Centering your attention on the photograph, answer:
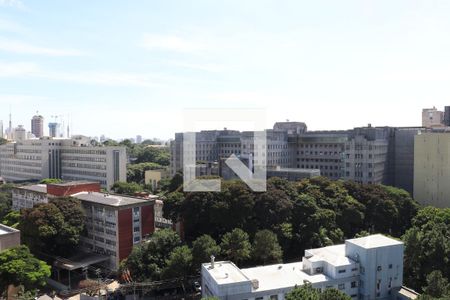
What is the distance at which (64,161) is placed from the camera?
173ft

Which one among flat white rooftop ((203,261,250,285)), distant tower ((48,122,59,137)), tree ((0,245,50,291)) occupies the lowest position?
tree ((0,245,50,291))

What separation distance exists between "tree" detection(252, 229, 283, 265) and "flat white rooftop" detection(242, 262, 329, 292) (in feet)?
4.52

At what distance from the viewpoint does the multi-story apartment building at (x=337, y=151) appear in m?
39.8

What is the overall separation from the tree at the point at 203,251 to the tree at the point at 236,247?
0.64 meters

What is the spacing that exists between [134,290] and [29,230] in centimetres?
857

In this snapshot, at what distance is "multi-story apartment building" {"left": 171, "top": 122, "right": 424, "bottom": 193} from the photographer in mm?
39797

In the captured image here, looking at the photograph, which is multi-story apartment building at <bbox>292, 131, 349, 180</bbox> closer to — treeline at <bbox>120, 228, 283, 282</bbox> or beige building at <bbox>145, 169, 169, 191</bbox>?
beige building at <bbox>145, 169, 169, 191</bbox>

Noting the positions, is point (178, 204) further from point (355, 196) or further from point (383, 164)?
point (383, 164)

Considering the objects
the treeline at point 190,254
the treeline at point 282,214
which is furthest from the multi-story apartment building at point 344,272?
the treeline at point 282,214

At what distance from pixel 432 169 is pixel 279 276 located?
75.1 feet

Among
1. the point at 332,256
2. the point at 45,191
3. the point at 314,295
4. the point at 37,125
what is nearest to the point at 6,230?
the point at 45,191

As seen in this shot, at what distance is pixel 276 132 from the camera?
45000 mm

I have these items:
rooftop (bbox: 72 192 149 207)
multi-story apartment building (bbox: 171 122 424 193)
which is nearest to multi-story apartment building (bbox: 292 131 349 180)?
multi-story apartment building (bbox: 171 122 424 193)

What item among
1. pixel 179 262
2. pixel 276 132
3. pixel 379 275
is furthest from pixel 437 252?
pixel 276 132
